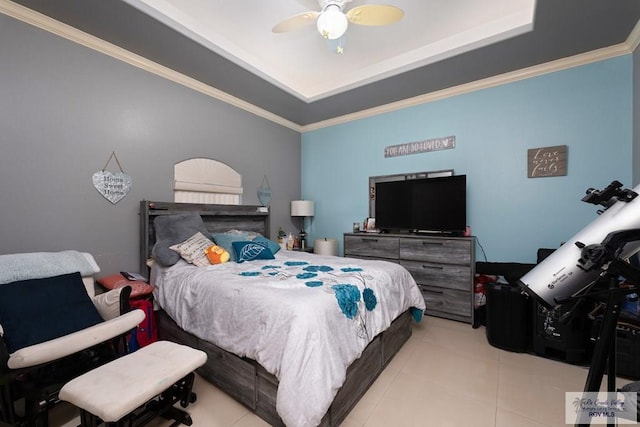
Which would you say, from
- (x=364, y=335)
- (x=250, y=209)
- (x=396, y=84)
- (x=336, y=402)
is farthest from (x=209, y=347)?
(x=396, y=84)

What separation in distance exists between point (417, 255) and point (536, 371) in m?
1.41

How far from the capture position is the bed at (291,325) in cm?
128

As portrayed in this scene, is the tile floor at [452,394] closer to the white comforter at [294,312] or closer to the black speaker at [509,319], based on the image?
the black speaker at [509,319]

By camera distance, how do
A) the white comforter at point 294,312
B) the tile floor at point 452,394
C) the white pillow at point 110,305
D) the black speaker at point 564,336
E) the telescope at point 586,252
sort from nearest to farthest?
the telescope at point 586,252, the white comforter at point 294,312, the tile floor at point 452,394, the white pillow at point 110,305, the black speaker at point 564,336

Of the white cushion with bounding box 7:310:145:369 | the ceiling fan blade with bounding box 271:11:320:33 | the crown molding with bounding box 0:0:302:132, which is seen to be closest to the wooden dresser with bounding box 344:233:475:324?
the ceiling fan blade with bounding box 271:11:320:33

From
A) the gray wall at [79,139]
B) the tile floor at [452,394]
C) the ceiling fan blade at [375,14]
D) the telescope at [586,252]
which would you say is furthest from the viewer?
the gray wall at [79,139]

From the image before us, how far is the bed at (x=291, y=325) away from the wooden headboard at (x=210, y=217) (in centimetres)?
4

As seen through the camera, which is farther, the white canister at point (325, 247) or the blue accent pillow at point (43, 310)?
the white canister at point (325, 247)

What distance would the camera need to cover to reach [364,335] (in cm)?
166

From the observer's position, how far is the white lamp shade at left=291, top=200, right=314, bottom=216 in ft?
14.0

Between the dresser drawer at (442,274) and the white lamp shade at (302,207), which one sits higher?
the white lamp shade at (302,207)

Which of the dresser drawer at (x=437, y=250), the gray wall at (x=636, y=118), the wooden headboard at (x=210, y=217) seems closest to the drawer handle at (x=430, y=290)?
the dresser drawer at (x=437, y=250)

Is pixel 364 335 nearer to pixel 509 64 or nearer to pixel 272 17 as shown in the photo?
pixel 272 17

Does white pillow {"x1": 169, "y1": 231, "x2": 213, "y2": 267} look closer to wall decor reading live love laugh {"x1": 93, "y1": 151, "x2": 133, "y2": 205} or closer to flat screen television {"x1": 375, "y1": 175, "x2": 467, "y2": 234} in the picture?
wall decor reading live love laugh {"x1": 93, "y1": 151, "x2": 133, "y2": 205}
